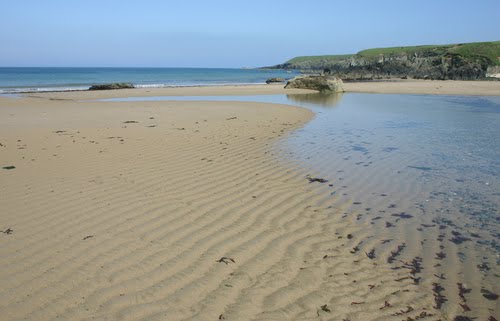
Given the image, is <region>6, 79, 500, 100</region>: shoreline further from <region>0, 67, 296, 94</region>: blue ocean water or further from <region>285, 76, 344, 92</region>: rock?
<region>0, 67, 296, 94</region>: blue ocean water

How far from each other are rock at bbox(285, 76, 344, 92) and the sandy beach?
25.6m

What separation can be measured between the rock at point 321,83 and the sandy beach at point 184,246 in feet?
84.0

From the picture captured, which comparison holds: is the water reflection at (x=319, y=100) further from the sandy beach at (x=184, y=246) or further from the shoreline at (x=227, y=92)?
the sandy beach at (x=184, y=246)

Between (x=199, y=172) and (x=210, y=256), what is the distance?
138 inches

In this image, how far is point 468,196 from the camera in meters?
6.18

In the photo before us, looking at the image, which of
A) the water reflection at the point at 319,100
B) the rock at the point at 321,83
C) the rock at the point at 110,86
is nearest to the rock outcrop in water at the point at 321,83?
the rock at the point at 321,83

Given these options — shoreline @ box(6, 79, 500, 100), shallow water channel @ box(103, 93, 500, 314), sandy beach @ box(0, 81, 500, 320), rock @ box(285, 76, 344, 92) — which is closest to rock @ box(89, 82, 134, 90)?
shoreline @ box(6, 79, 500, 100)

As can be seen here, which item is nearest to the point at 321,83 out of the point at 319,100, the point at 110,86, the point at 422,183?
the point at 319,100

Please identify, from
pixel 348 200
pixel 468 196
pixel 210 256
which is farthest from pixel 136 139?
pixel 468 196

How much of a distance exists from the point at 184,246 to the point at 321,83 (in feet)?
101

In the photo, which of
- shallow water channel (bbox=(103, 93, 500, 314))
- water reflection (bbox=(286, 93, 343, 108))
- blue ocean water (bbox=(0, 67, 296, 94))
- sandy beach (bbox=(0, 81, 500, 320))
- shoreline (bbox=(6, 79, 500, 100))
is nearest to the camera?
sandy beach (bbox=(0, 81, 500, 320))

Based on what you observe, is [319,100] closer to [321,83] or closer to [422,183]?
[321,83]

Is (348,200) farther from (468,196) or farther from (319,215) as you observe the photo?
(468,196)

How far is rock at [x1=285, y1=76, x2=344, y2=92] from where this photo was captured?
32.5 meters
